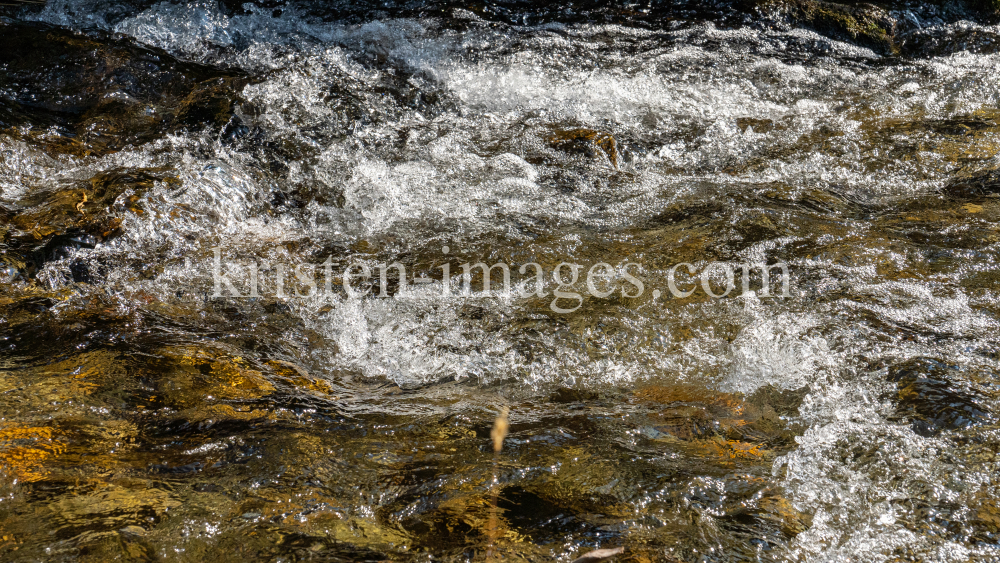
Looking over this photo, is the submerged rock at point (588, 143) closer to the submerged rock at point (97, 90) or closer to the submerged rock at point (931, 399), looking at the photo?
the submerged rock at point (931, 399)

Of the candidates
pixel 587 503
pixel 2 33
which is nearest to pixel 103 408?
pixel 587 503

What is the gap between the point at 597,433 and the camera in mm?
1952

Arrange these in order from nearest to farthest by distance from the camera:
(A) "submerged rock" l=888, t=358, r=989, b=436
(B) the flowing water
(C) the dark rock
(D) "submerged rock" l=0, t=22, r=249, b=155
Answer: (B) the flowing water → (A) "submerged rock" l=888, t=358, r=989, b=436 → (C) the dark rock → (D) "submerged rock" l=0, t=22, r=249, b=155

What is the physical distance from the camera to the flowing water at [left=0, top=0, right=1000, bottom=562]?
1.63 meters

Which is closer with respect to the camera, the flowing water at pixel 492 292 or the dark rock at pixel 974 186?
the flowing water at pixel 492 292

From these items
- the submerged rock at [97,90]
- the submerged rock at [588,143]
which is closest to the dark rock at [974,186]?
the submerged rock at [588,143]

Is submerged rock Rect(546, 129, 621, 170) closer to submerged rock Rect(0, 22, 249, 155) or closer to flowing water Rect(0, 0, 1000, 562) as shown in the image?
flowing water Rect(0, 0, 1000, 562)

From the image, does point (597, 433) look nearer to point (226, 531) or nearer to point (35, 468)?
point (226, 531)

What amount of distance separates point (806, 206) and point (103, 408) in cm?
303

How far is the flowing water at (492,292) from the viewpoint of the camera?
64.1 inches

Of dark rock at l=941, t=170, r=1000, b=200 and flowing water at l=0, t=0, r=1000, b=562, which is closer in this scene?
flowing water at l=0, t=0, r=1000, b=562

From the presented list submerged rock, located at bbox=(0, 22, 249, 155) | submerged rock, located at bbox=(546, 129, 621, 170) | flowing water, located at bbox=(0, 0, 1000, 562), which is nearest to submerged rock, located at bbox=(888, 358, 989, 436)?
flowing water, located at bbox=(0, 0, 1000, 562)

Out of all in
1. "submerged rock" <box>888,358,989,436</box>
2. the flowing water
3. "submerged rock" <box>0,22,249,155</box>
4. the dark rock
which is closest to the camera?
the flowing water

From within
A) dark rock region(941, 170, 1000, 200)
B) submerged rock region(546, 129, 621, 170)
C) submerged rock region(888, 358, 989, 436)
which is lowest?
submerged rock region(888, 358, 989, 436)
